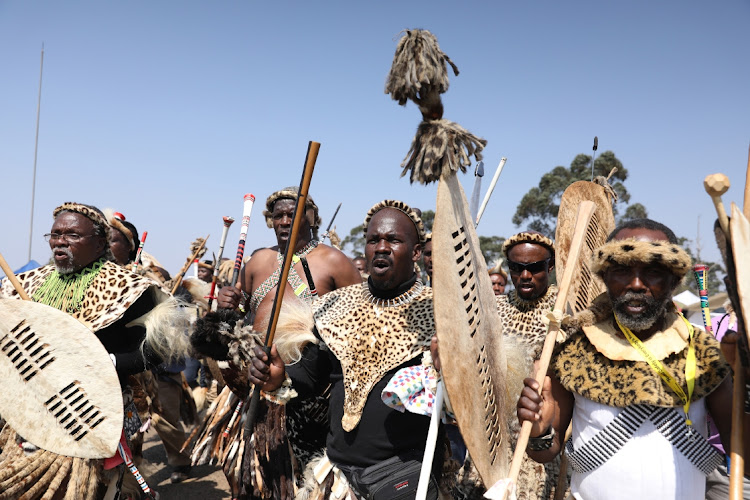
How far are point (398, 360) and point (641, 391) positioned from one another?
109 cm

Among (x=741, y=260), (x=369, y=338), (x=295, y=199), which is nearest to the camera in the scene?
(x=741, y=260)

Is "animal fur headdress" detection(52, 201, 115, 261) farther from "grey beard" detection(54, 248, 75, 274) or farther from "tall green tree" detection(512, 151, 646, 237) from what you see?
"tall green tree" detection(512, 151, 646, 237)

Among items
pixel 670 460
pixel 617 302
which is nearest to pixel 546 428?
pixel 670 460

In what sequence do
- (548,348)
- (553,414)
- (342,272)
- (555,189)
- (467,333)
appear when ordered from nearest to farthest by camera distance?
(467,333) < (548,348) < (553,414) < (342,272) < (555,189)

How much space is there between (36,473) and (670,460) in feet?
11.0

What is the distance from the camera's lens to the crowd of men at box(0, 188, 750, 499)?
2090 mm

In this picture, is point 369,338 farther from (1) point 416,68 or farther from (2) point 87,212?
(2) point 87,212

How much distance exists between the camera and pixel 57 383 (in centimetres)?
295

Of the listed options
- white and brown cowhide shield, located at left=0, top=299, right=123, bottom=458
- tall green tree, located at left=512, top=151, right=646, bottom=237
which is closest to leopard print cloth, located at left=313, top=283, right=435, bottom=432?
white and brown cowhide shield, located at left=0, top=299, right=123, bottom=458

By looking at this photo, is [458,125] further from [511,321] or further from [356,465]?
[511,321]

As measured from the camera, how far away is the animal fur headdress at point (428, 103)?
1.78m

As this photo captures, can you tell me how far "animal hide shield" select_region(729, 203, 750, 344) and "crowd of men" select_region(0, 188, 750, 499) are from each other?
1.41ft

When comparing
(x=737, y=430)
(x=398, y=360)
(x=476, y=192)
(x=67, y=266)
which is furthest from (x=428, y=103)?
(x=67, y=266)

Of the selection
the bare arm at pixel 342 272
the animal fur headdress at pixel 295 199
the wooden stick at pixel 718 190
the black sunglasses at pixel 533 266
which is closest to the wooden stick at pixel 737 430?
the wooden stick at pixel 718 190
